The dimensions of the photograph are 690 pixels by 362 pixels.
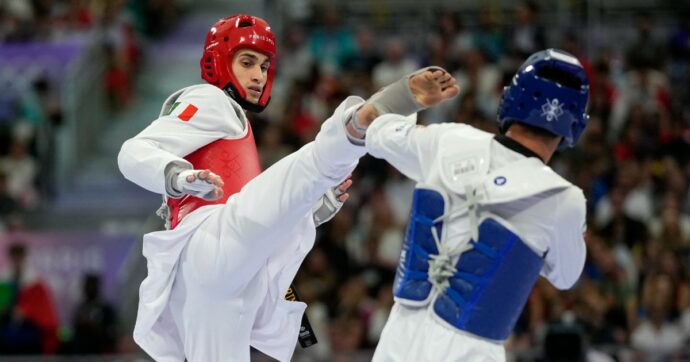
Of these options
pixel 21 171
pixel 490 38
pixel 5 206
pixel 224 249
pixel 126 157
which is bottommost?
pixel 5 206

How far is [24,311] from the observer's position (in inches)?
555

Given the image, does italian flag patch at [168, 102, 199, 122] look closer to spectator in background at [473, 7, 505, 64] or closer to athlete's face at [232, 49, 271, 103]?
athlete's face at [232, 49, 271, 103]

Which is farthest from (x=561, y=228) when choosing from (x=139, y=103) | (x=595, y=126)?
(x=139, y=103)

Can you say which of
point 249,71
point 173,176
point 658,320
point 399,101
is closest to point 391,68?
point 658,320

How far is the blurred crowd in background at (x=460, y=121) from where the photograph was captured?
1285 cm

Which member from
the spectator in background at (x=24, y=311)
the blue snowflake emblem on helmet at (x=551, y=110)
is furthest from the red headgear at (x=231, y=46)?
the spectator in background at (x=24, y=311)

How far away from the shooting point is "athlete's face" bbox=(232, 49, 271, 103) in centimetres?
760

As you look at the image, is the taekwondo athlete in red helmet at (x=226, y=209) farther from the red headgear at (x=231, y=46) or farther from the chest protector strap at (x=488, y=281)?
the chest protector strap at (x=488, y=281)

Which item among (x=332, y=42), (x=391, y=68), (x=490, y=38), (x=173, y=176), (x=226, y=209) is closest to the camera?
(x=173, y=176)

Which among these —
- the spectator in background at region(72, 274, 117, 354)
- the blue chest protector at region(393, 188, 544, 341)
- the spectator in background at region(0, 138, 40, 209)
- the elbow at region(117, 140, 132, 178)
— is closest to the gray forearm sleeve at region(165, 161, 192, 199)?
the elbow at region(117, 140, 132, 178)

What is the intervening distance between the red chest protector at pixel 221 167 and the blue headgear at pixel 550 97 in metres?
1.97

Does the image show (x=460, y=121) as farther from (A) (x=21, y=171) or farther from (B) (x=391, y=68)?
(A) (x=21, y=171)

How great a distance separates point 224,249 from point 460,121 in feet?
28.2

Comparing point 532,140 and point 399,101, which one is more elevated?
point 399,101
